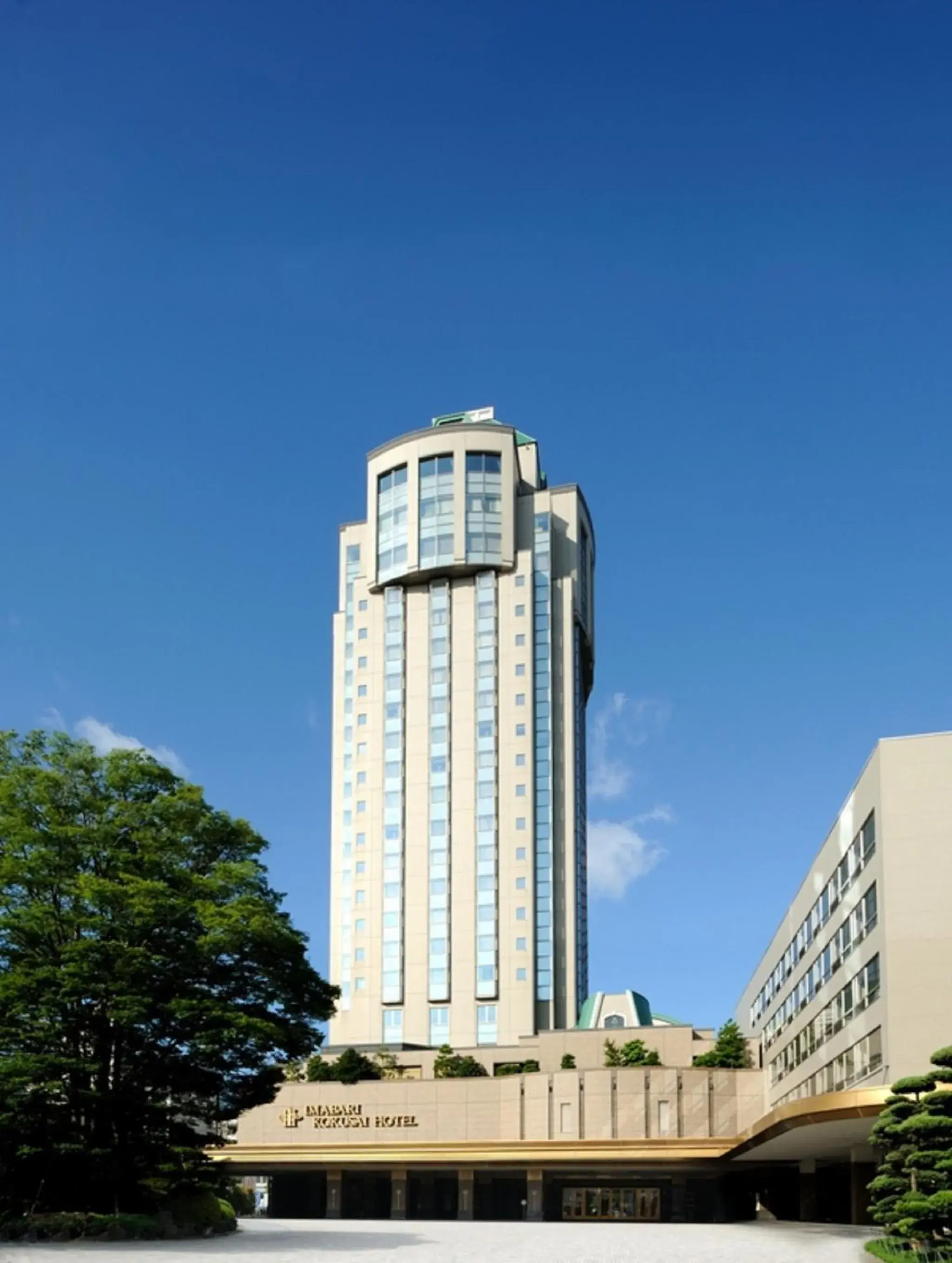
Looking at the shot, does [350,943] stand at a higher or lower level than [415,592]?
lower

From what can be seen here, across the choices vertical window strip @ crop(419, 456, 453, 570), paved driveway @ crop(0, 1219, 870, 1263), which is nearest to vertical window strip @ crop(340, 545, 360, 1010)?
vertical window strip @ crop(419, 456, 453, 570)

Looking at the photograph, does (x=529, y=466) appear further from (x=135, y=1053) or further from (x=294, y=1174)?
(x=135, y=1053)

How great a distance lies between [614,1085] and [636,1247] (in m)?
39.4

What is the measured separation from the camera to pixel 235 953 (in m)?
45.3

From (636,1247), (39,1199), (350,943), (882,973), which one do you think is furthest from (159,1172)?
(350,943)

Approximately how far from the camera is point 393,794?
12125 cm

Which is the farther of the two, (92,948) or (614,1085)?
(614,1085)

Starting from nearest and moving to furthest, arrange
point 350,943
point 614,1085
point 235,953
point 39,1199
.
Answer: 1. point 39,1199
2. point 235,953
3. point 614,1085
4. point 350,943

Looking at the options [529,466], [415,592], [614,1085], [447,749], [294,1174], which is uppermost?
[529,466]

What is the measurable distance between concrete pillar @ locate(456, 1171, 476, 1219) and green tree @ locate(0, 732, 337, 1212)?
37.2 m

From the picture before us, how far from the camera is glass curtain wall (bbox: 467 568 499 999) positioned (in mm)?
114562

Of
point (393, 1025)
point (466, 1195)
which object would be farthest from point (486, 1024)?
point (466, 1195)

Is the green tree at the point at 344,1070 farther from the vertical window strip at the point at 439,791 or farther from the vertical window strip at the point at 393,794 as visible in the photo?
the vertical window strip at the point at 393,794

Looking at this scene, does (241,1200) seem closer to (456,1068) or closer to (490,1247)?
(456,1068)
